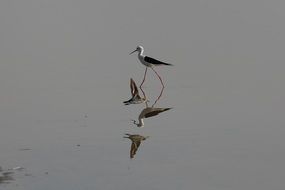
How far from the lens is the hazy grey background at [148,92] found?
523cm

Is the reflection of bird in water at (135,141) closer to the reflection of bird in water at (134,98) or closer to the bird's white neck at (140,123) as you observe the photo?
the bird's white neck at (140,123)

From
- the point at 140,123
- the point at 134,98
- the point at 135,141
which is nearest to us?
the point at 135,141

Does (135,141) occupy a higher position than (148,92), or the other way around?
(148,92)

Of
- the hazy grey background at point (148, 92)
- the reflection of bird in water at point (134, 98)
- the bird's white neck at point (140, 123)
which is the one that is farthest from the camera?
the reflection of bird in water at point (134, 98)

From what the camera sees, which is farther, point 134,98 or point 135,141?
point 134,98

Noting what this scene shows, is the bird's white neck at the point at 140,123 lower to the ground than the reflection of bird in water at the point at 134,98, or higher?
lower

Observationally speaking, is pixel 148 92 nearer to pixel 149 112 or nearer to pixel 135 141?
pixel 149 112

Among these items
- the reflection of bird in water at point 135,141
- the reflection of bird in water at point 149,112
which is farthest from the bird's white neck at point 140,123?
the reflection of bird in water at point 135,141

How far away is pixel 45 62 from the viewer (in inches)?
421

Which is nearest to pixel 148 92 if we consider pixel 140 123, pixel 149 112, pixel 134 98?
pixel 134 98

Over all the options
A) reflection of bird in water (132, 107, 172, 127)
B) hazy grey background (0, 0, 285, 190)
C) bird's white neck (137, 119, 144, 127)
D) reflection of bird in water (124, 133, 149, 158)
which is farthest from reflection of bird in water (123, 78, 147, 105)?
reflection of bird in water (124, 133, 149, 158)

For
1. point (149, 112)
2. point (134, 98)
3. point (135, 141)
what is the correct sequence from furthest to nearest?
point (134, 98) → point (149, 112) → point (135, 141)

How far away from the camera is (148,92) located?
9.07m

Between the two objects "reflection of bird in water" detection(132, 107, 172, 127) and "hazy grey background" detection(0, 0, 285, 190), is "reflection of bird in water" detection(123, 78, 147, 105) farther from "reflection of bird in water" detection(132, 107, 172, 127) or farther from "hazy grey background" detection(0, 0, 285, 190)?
"reflection of bird in water" detection(132, 107, 172, 127)
